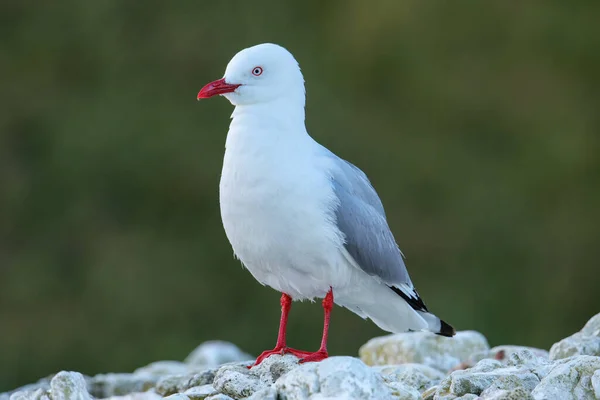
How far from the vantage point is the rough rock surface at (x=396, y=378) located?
3.25 meters

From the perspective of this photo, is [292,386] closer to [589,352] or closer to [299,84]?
[299,84]

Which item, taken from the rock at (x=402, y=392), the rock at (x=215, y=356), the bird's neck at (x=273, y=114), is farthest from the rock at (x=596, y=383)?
the rock at (x=215, y=356)

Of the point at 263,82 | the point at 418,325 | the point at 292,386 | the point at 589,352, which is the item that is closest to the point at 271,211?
the point at 263,82

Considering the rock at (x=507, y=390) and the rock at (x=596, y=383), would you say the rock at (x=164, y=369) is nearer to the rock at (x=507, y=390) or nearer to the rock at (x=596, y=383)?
the rock at (x=507, y=390)

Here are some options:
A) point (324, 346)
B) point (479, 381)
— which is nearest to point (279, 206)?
point (324, 346)

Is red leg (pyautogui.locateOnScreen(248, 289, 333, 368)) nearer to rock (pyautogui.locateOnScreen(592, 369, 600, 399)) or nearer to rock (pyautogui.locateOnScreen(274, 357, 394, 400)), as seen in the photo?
rock (pyautogui.locateOnScreen(274, 357, 394, 400))

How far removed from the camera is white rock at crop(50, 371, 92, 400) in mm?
3982

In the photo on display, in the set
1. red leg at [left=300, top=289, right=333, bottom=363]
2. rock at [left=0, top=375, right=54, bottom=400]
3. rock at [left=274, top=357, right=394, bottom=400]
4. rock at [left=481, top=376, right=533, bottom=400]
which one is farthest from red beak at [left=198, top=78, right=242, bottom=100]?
rock at [left=481, top=376, right=533, bottom=400]

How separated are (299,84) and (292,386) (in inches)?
59.1

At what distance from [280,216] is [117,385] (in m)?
1.57

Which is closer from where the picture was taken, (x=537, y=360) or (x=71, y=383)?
(x=71, y=383)

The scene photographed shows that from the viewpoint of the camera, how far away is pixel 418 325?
189 inches

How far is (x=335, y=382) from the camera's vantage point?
319 cm

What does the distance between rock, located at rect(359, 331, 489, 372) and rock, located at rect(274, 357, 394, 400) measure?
2047 mm
